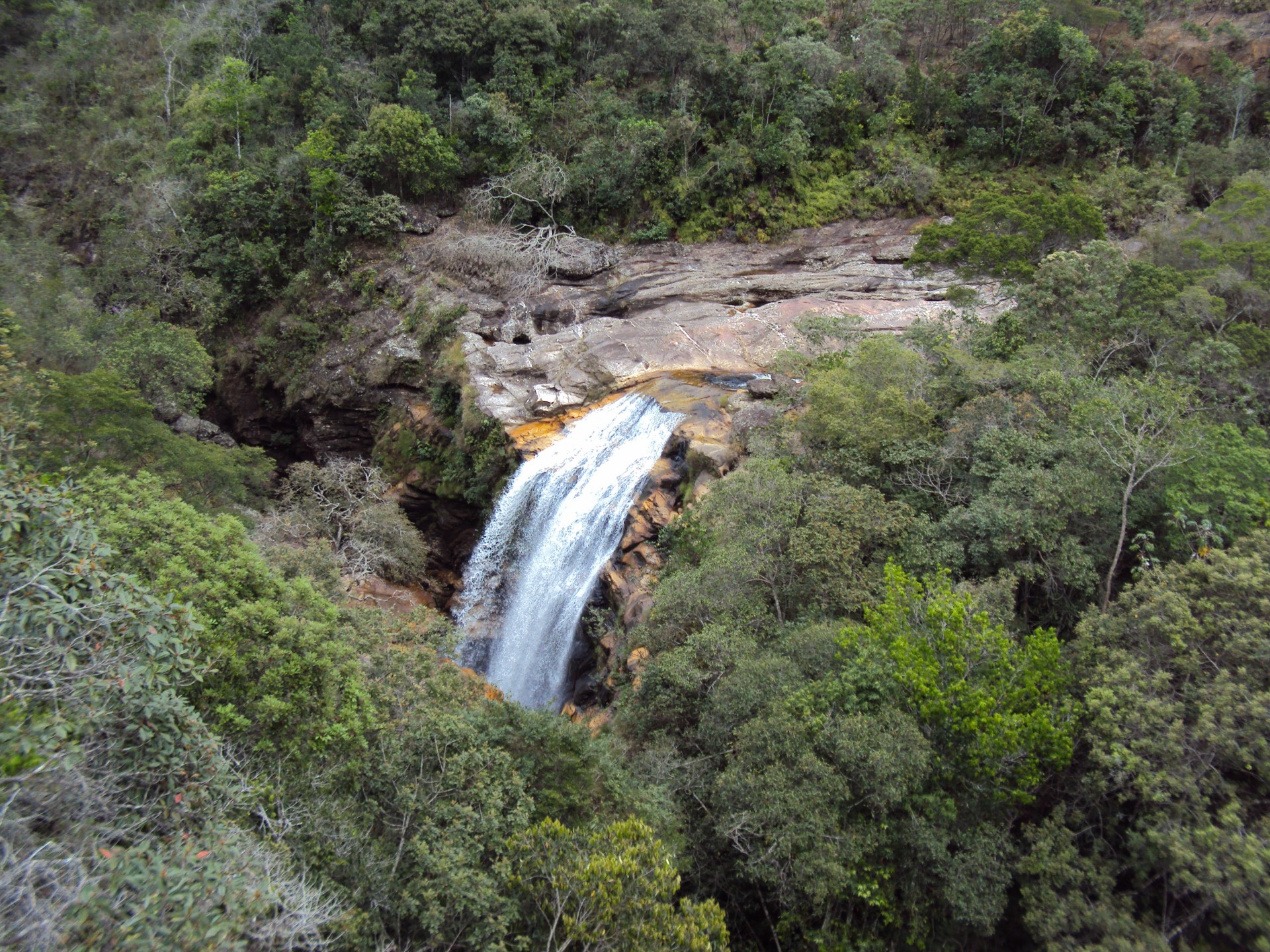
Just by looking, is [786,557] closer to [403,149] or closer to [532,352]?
[532,352]

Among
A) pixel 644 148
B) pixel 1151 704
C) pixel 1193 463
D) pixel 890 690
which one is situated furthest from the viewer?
pixel 644 148

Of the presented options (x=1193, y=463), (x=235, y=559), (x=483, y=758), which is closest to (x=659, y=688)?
(x=483, y=758)

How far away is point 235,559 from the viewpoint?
10164 millimetres

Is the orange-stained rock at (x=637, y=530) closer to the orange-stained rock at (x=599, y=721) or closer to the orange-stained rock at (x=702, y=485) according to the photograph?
the orange-stained rock at (x=702, y=485)

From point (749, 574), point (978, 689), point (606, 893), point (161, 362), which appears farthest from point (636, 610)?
point (161, 362)

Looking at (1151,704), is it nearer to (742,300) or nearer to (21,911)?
(21,911)

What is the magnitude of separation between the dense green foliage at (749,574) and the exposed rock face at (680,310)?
1081mm

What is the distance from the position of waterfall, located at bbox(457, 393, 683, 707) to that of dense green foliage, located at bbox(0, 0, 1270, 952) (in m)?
1.94

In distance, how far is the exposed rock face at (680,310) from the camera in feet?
72.4

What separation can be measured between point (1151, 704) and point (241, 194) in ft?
105

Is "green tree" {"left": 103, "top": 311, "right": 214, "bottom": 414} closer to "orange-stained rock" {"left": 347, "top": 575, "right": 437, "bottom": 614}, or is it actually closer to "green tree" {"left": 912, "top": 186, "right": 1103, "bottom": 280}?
"orange-stained rock" {"left": 347, "top": 575, "right": 437, "bottom": 614}

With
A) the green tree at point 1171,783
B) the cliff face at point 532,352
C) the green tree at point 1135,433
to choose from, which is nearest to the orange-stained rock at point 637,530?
the cliff face at point 532,352

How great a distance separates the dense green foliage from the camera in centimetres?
705

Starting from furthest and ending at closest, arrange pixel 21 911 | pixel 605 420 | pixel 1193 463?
pixel 605 420 < pixel 1193 463 < pixel 21 911
